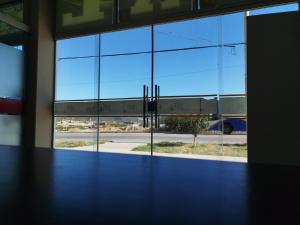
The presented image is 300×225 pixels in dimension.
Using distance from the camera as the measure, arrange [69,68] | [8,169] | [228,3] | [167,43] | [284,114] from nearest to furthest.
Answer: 1. [8,169]
2. [284,114]
3. [228,3]
4. [167,43]
5. [69,68]

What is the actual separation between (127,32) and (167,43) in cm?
93

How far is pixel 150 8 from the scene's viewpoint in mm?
5570

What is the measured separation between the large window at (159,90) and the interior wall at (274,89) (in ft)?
2.21

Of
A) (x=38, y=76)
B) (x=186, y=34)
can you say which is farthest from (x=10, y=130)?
(x=186, y=34)

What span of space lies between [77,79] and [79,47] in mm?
720

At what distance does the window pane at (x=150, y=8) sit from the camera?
5.30 metres

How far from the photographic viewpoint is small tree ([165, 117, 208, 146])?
5.39 m

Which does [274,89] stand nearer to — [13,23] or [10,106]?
[10,106]

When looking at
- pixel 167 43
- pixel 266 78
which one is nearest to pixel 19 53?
pixel 167 43

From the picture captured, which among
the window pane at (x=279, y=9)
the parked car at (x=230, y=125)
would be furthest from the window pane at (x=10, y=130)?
the window pane at (x=279, y=9)

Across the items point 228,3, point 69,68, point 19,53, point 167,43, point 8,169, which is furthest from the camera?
point 69,68

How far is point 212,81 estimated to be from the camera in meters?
5.22

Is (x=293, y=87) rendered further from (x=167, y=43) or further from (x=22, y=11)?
(x=22, y=11)

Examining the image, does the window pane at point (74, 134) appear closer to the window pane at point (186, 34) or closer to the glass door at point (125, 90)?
the glass door at point (125, 90)
